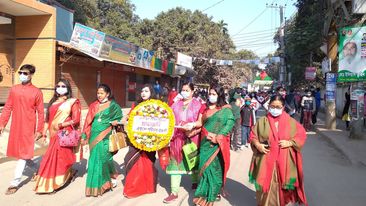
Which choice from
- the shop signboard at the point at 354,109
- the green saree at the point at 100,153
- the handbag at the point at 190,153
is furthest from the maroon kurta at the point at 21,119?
the shop signboard at the point at 354,109

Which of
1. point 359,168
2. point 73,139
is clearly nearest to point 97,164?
point 73,139

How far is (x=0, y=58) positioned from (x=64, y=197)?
1062 centimetres

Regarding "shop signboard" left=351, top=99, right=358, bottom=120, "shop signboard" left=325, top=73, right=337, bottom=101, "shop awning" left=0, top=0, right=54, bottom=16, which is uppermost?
"shop awning" left=0, top=0, right=54, bottom=16

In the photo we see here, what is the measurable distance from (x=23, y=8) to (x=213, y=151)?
10942 mm

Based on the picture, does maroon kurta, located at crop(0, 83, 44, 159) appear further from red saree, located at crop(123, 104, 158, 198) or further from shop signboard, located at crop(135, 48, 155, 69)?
shop signboard, located at crop(135, 48, 155, 69)

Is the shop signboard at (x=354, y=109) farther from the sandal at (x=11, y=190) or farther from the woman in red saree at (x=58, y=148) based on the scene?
the sandal at (x=11, y=190)

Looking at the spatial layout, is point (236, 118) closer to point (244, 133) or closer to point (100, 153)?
point (244, 133)

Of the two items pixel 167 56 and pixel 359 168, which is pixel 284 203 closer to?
pixel 359 168

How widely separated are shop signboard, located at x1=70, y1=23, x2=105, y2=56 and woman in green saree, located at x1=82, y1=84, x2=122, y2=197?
9.50m

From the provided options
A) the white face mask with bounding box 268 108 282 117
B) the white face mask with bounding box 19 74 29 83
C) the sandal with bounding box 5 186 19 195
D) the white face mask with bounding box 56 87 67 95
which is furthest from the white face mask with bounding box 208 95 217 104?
the sandal with bounding box 5 186 19 195

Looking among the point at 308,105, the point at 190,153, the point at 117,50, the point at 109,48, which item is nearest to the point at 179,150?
the point at 190,153

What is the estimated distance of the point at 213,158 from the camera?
464 centimetres

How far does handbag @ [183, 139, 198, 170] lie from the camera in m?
5.01

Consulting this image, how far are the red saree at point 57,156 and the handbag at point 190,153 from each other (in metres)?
1.61
